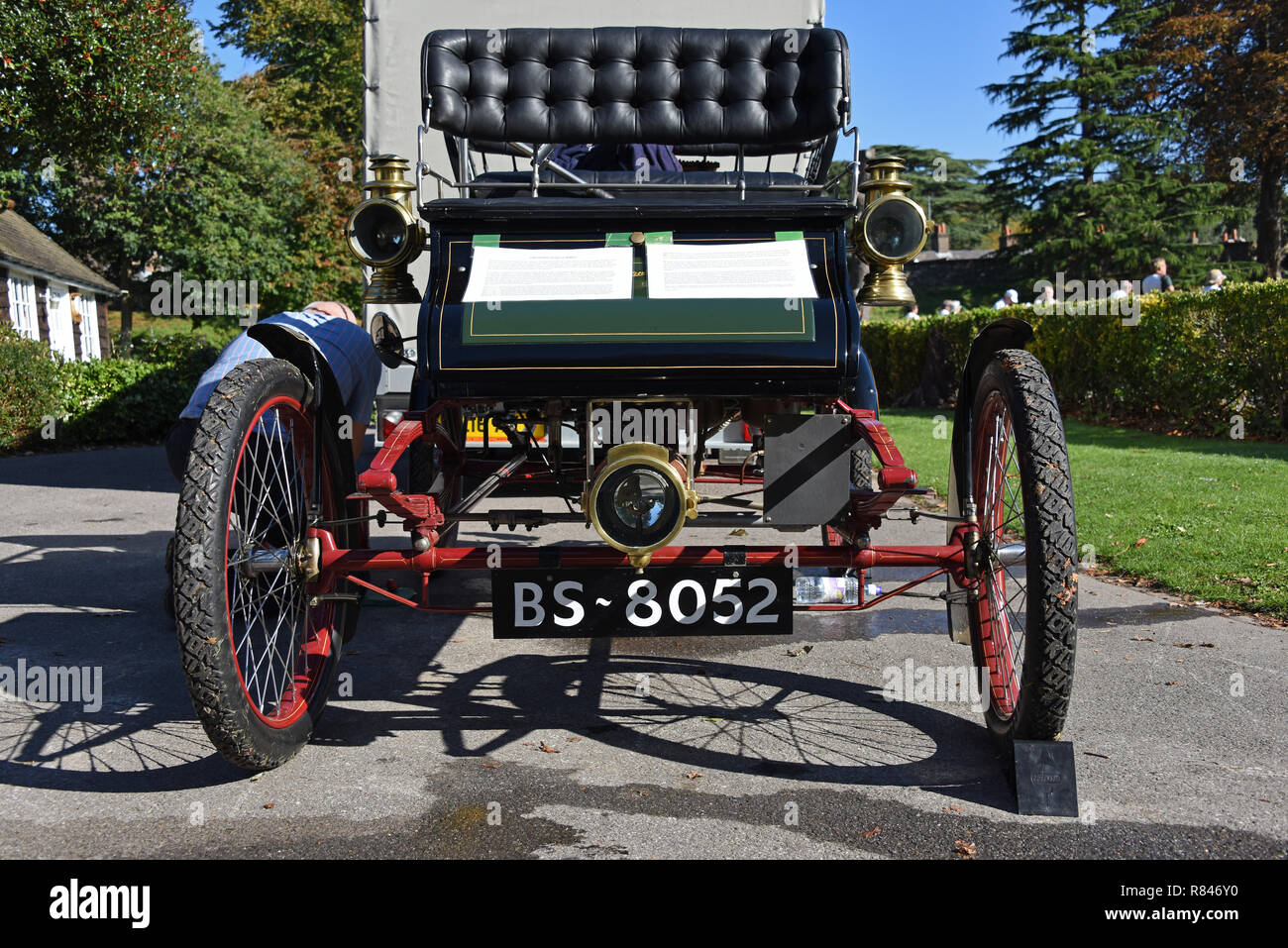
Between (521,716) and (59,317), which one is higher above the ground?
(59,317)

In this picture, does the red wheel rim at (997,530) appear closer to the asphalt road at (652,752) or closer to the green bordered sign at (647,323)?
the asphalt road at (652,752)

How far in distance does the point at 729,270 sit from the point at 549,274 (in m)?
0.62

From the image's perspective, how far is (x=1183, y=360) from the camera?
1330 centimetres

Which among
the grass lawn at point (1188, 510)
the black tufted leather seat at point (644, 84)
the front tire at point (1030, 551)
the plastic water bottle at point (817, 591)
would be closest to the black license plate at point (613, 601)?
the plastic water bottle at point (817, 591)

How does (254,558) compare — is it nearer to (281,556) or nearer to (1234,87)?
(281,556)

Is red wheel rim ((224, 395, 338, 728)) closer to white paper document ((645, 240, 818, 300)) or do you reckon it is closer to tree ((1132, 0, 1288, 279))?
white paper document ((645, 240, 818, 300))

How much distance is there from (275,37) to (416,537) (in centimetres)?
4146

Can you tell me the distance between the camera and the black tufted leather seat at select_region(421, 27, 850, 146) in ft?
17.0

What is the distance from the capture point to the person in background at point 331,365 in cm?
525

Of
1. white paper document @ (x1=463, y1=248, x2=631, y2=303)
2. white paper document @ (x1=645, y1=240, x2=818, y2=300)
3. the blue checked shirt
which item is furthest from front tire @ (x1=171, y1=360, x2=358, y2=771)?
white paper document @ (x1=645, y1=240, x2=818, y2=300)

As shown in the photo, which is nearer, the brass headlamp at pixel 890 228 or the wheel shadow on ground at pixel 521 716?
the wheel shadow on ground at pixel 521 716

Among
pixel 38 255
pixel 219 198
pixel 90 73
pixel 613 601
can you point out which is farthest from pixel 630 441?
pixel 38 255

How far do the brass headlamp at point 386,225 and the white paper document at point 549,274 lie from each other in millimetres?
476
